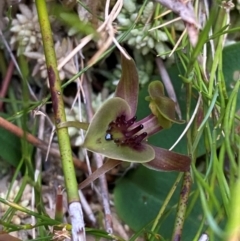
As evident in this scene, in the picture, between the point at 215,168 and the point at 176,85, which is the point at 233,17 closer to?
the point at 176,85

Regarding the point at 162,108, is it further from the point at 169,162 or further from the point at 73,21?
the point at 73,21

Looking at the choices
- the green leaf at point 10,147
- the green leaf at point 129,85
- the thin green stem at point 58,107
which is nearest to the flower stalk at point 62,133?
the thin green stem at point 58,107

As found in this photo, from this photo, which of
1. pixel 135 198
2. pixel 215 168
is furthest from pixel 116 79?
pixel 215 168

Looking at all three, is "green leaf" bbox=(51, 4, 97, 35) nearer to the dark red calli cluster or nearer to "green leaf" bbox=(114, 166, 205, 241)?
the dark red calli cluster

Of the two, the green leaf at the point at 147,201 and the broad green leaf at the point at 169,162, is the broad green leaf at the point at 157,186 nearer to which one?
the green leaf at the point at 147,201

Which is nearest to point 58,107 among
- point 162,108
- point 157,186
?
point 162,108

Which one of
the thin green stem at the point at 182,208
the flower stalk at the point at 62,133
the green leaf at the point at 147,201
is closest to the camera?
the flower stalk at the point at 62,133
